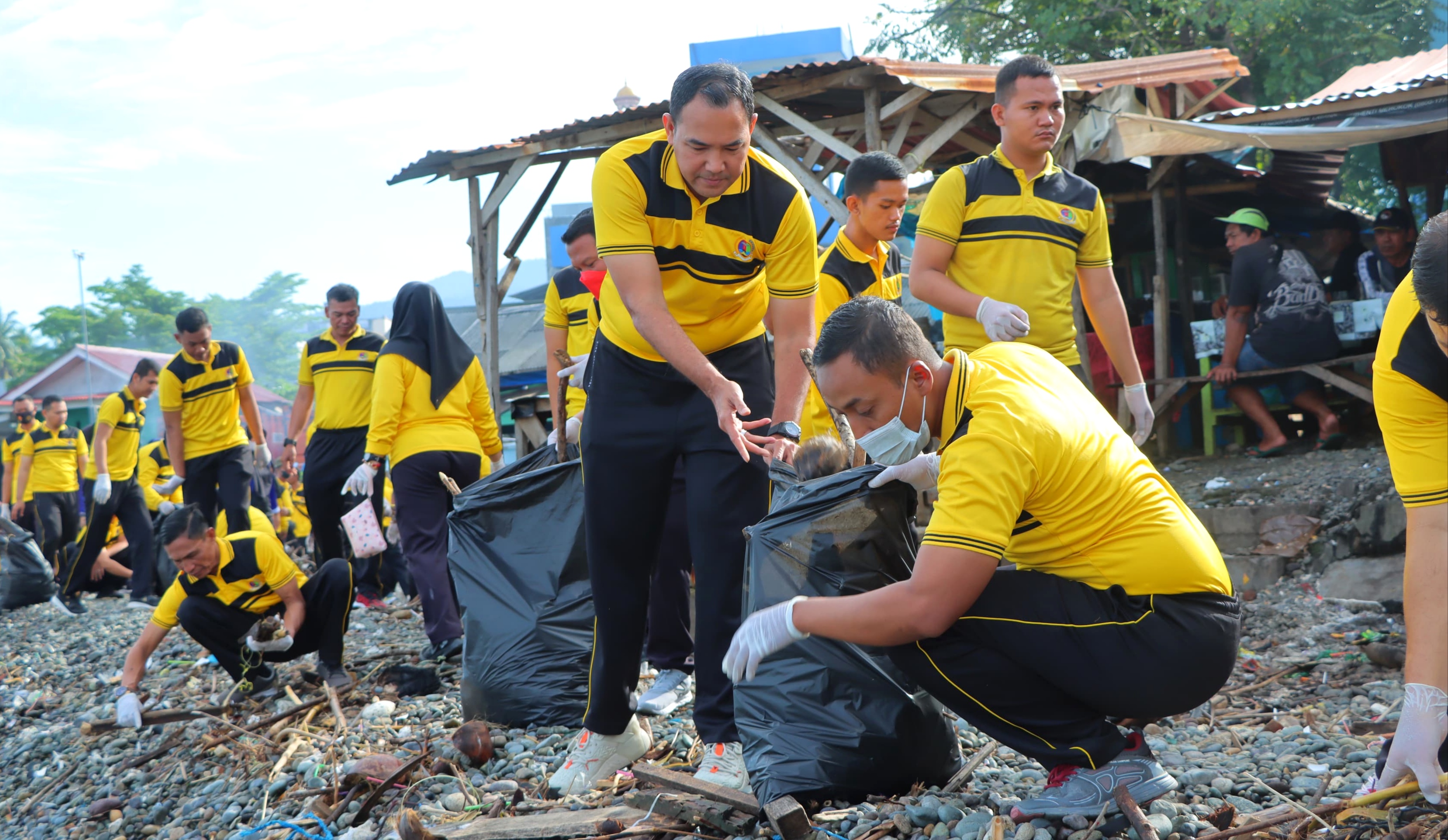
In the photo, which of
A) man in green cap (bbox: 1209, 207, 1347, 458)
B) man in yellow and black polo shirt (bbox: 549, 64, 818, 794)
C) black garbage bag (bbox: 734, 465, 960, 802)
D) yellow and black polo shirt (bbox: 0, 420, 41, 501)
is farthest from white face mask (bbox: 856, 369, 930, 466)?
yellow and black polo shirt (bbox: 0, 420, 41, 501)

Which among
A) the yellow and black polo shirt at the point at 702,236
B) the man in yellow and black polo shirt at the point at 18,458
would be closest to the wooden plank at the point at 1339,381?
the yellow and black polo shirt at the point at 702,236

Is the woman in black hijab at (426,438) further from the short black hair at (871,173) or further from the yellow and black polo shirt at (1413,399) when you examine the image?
the yellow and black polo shirt at (1413,399)

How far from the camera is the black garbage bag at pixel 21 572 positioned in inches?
359

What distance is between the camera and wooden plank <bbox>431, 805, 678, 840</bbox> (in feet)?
7.89

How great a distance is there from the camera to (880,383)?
211cm

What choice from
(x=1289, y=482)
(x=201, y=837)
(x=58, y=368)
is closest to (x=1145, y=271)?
(x=1289, y=482)

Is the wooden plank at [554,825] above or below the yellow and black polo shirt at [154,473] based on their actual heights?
below

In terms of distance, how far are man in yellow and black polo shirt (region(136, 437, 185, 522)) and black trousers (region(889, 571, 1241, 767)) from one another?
846 cm

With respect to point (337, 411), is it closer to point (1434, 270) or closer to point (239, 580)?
point (239, 580)

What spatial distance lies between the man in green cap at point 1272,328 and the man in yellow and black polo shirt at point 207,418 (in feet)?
20.5

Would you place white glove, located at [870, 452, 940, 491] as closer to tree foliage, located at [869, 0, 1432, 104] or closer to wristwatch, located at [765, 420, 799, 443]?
wristwatch, located at [765, 420, 799, 443]

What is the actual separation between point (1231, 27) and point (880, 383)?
→ 14.4 m

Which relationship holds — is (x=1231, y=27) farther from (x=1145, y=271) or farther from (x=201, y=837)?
(x=201, y=837)

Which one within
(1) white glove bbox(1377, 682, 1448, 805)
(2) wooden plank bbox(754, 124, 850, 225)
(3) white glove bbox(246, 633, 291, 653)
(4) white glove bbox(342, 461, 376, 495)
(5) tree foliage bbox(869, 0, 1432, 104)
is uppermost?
(5) tree foliage bbox(869, 0, 1432, 104)
